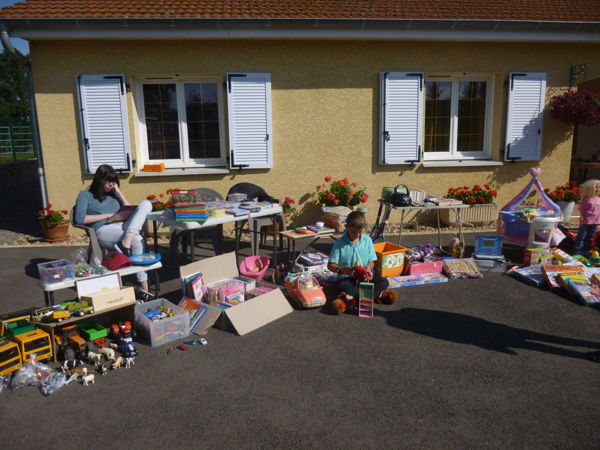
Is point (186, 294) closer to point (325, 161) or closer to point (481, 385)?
point (481, 385)

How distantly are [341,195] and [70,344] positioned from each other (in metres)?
5.20

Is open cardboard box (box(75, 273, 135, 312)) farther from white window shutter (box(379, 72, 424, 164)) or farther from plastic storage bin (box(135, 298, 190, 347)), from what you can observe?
white window shutter (box(379, 72, 424, 164))

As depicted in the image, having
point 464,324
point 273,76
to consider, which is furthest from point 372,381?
point 273,76

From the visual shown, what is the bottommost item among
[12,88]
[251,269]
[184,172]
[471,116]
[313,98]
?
[251,269]

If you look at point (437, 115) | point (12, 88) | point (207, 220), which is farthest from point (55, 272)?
point (12, 88)

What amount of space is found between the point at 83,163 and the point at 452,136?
6.59 m

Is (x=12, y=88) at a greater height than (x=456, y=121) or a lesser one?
greater

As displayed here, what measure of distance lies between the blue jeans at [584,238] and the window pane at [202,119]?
5724mm

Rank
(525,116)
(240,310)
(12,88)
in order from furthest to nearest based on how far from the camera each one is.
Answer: (12,88), (525,116), (240,310)

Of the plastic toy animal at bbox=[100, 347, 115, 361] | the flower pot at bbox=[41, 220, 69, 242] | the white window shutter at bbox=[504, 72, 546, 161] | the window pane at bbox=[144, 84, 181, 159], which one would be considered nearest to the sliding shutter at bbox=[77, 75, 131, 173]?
the window pane at bbox=[144, 84, 181, 159]

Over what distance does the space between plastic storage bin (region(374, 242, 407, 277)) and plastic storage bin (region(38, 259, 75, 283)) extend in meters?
3.21

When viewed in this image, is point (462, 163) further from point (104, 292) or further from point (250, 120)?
point (104, 292)

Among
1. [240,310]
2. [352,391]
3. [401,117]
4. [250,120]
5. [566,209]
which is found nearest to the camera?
[352,391]

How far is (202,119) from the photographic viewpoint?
8.20 metres
